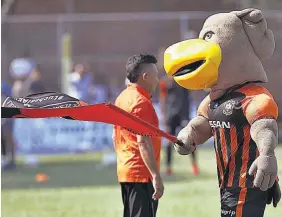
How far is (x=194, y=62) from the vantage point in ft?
18.6

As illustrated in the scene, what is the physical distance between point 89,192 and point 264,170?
6468 mm

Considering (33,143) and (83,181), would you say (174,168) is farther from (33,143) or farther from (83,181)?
(33,143)

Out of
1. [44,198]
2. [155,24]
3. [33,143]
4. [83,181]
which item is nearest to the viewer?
[44,198]

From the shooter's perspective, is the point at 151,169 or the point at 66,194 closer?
the point at 151,169

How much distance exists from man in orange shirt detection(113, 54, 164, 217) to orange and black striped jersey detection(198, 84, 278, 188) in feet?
3.10

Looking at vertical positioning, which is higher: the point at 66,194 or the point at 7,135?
the point at 7,135

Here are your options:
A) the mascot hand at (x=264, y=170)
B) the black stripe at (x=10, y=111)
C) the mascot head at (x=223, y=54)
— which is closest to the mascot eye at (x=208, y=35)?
the mascot head at (x=223, y=54)

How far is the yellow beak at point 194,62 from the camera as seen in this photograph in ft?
18.5

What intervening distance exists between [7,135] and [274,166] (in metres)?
10.4

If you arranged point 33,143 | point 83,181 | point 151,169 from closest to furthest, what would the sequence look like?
point 151,169 < point 83,181 < point 33,143

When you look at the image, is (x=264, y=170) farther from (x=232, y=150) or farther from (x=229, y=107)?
(x=229, y=107)

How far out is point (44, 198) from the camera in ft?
36.2

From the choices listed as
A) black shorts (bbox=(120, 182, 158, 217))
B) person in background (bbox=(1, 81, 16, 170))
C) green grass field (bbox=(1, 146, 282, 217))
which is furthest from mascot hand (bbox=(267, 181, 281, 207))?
person in background (bbox=(1, 81, 16, 170))

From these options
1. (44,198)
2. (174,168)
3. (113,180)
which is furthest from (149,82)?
(174,168)
